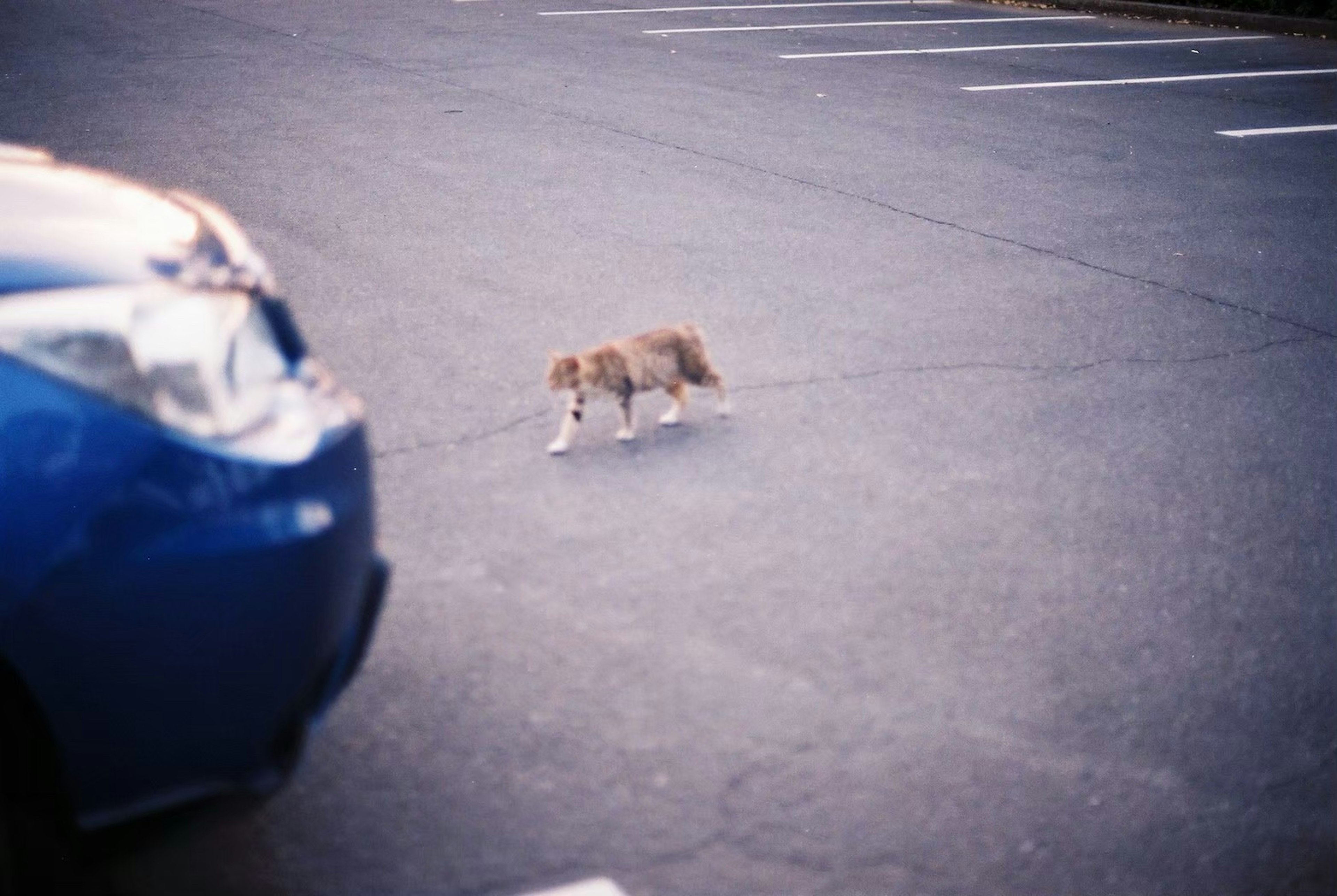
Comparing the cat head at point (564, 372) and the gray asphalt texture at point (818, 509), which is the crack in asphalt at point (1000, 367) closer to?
the gray asphalt texture at point (818, 509)

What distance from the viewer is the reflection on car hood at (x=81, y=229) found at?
2402 millimetres

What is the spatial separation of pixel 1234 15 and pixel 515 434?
1576cm

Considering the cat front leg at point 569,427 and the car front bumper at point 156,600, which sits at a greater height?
the car front bumper at point 156,600

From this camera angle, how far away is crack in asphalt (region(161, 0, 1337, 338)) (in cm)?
656

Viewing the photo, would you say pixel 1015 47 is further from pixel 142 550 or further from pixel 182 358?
pixel 142 550

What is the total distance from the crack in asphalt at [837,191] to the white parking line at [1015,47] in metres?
3.70

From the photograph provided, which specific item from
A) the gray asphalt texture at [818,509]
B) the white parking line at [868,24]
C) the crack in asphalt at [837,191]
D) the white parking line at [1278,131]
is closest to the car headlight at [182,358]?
the gray asphalt texture at [818,509]

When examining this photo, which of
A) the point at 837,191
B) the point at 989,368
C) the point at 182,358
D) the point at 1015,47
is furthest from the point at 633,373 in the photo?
the point at 1015,47

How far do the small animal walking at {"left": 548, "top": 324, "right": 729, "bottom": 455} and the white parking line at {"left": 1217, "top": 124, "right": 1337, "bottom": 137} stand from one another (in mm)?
7085

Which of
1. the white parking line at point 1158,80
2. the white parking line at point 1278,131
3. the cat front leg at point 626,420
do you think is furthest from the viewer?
the white parking line at point 1158,80

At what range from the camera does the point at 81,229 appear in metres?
2.61

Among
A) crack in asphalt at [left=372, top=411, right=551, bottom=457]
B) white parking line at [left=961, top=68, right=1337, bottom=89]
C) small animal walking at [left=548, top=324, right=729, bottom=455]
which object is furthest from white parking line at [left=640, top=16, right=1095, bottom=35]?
crack in asphalt at [left=372, top=411, right=551, bottom=457]

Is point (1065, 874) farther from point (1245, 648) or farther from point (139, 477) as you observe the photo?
point (139, 477)

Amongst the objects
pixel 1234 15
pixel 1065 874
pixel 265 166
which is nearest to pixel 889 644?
pixel 1065 874
